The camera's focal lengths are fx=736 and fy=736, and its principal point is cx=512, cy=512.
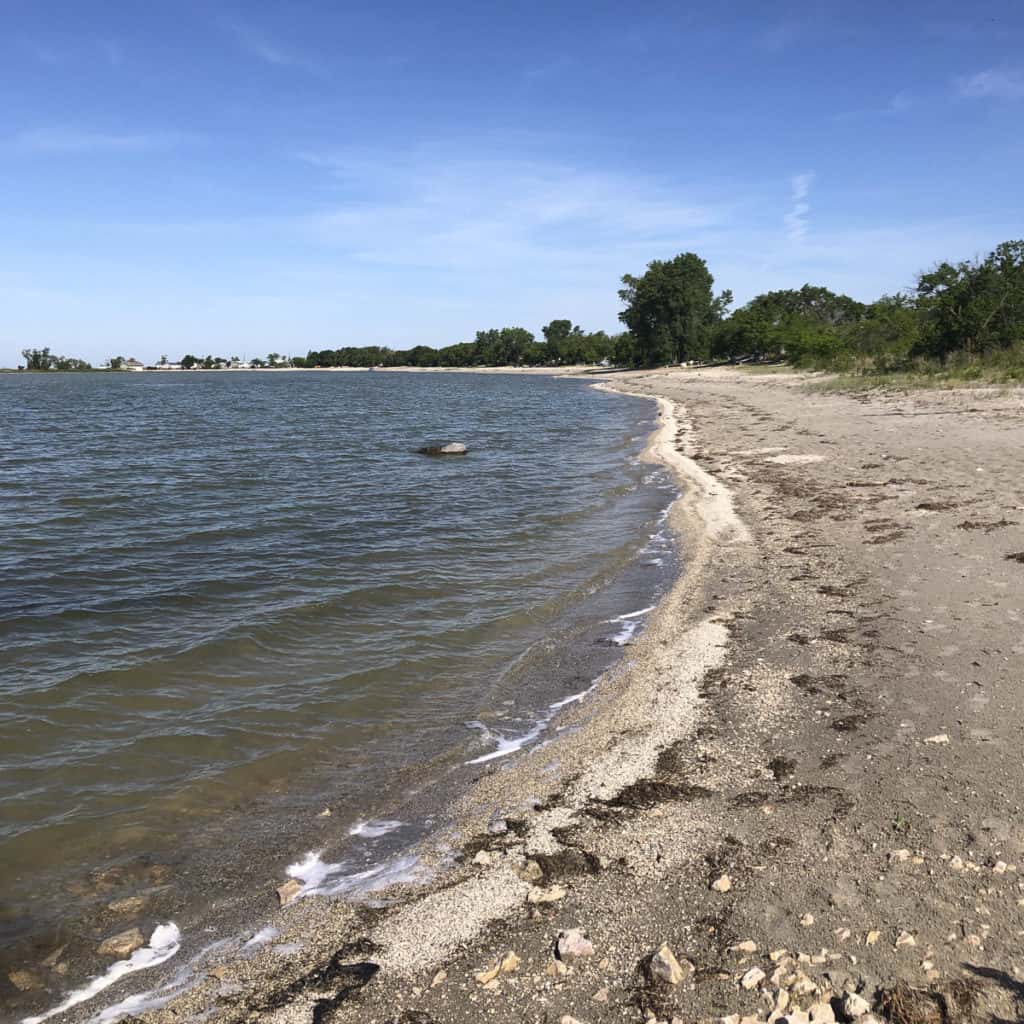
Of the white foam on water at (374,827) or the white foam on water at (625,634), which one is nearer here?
the white foam on water at (374,827)

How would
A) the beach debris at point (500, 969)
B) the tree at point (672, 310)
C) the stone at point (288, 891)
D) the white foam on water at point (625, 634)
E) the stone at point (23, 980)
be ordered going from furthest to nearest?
the tree at point (672, 310) < the white foam on water at point (625, 634) < the stone at point (288, 891) < the stone at point (23, 980) < the beach debris at point (500, 969)

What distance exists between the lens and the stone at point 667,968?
3584mm

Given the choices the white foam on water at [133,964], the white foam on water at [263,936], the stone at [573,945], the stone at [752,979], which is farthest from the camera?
the white foam on water at [263,936]

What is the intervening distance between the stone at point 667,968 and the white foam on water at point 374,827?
254cm

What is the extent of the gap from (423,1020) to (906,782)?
3642mm

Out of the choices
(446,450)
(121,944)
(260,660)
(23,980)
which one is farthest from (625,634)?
(446,450)

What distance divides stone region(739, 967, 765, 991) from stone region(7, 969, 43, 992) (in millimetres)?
3917

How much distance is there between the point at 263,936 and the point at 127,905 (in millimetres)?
1155

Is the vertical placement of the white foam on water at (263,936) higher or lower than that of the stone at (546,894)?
lower

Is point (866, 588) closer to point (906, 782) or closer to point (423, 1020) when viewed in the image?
point (906, 782)

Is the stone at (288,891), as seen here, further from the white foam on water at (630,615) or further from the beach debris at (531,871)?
the white foam on water at (630,615)

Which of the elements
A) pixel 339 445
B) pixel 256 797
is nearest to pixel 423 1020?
pixel 256 797

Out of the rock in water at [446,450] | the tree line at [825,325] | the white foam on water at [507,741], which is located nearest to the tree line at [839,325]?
the tree line at [825,325]

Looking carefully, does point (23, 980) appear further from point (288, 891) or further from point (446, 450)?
point (446, 450)
